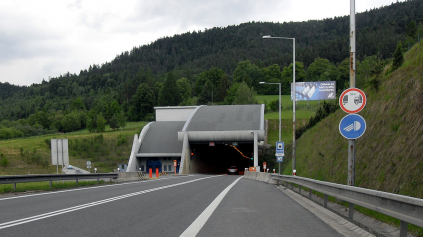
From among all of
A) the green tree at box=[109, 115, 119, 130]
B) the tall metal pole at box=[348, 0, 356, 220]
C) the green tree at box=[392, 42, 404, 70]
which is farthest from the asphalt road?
the green tree at box=[109, 115, 119, 130]

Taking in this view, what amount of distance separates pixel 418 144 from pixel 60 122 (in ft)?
496

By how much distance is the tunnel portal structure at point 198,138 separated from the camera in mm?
56759

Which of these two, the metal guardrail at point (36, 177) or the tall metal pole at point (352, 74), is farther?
the metal guardrail at point (36, 177)

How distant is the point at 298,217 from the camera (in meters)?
9.18

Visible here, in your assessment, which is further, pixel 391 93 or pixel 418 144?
pixel 391 93

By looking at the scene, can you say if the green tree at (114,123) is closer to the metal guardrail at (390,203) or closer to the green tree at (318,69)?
the green tree at (318,69)

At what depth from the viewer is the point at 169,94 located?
140m

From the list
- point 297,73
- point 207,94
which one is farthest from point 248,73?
point 207,94

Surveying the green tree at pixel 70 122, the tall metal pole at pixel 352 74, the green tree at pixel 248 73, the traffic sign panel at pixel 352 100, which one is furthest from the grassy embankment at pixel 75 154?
the green tree at pixel 248 73

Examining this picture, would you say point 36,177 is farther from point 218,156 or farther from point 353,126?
point 218,156

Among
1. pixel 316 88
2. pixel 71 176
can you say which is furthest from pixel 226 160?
pixel 71 176

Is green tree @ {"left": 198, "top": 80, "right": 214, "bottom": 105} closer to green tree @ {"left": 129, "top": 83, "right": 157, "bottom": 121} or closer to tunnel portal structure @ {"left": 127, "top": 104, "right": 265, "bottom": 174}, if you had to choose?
green tree @ {"left": 129, "top": 83, "right": 157, "bottom": 121}

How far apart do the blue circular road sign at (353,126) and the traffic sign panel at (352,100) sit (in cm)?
34

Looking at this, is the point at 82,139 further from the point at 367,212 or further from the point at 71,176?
the point at 367,212
